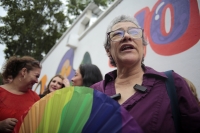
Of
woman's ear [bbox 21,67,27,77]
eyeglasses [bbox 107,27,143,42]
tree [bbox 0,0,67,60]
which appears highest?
tree [bbox 0,0,67,60]

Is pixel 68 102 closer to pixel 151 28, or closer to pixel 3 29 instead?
pixel 151 28

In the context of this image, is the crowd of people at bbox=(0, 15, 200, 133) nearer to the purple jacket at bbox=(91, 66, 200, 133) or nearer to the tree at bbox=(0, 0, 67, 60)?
the purple jacket at bbox=(91, 66, 200, 133)

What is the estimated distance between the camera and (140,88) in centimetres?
88

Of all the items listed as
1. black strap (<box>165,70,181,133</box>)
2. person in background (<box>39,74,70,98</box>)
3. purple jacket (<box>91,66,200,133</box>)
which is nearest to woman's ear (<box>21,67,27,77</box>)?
person in background (<box>39,74,70,98</box>)

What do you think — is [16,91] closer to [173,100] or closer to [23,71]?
[23,71]

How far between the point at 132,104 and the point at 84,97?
11.2 inches

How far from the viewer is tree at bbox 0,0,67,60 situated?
31.4ft

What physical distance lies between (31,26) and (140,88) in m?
10.6

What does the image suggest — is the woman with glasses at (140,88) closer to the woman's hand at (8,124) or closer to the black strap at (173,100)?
the black strap at (173,100)

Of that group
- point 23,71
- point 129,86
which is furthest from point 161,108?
point 23,71

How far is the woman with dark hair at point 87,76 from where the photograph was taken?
1.78 m

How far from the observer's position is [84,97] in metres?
0.73

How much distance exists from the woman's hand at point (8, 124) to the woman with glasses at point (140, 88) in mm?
718

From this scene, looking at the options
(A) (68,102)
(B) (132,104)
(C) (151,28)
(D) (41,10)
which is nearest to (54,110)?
(A) (68,102)
